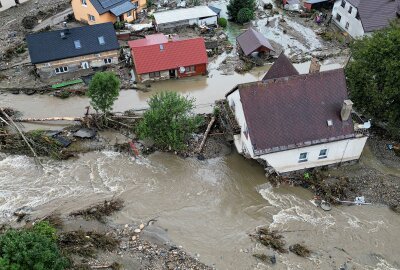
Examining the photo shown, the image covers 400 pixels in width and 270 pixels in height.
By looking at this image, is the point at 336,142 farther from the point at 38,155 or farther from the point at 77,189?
the point at 38,155

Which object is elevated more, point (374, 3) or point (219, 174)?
point (374, 3)

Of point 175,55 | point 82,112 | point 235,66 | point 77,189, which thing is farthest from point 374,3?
point 77,189

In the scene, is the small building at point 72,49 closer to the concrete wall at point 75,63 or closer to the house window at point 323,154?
the concrete wall at point 75,63

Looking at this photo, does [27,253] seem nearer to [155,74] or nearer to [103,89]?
[103,89]

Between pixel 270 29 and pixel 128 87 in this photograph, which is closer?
pixel 128 87

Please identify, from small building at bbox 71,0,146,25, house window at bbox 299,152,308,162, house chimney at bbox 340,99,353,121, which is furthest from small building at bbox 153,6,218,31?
house window at bbox 299,152,308,162

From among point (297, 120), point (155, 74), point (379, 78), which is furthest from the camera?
point (155, 74)

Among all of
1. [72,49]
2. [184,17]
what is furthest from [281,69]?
[184,17]
